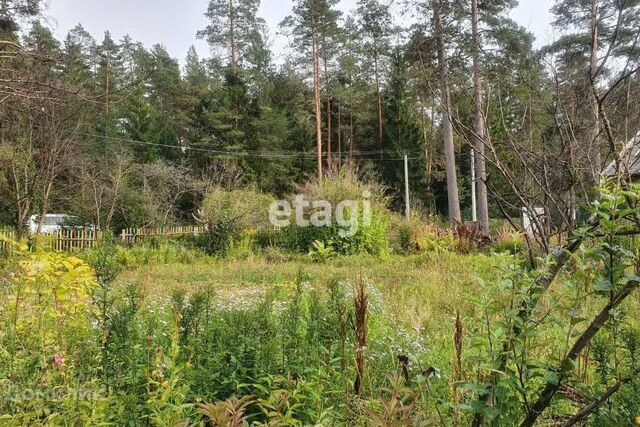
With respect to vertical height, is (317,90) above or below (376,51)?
below

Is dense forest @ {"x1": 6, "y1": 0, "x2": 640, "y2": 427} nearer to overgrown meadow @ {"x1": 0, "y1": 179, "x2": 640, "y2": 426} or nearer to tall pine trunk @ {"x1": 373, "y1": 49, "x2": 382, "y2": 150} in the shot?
overgrown meadow @ {"x1": 0, "y1": 179, "x2": 640, "y2": 426}

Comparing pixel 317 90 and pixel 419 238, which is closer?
pixel 419 238

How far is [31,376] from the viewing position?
5.54 ft

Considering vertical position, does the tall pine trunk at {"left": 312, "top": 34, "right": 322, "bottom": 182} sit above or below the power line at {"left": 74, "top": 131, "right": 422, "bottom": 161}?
above

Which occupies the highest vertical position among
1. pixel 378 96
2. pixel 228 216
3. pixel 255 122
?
pixel 378 96

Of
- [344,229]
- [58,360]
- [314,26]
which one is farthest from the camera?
[314,26]

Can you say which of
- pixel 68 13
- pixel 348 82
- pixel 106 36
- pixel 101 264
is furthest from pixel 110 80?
pixel 101 264

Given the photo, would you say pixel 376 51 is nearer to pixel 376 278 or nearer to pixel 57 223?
pixel 57 223

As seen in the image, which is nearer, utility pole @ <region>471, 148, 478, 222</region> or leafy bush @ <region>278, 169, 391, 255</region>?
utility pole @ <region>471, 148, 478, 222</region>

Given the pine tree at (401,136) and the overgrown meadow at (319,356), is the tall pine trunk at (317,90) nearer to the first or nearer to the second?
the pine tree at (401,136)

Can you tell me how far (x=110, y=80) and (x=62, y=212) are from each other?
1168 cm

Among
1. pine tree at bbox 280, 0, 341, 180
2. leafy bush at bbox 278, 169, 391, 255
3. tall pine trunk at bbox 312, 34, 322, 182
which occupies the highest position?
pine tree at bbox 280, 0, 341, 180

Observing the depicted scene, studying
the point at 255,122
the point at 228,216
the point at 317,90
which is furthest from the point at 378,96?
the point at 228,216

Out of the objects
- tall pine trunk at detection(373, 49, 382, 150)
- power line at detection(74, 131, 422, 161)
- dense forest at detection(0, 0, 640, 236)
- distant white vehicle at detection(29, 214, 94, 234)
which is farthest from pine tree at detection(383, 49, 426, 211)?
distant white vehicle at detection(29, 214, 94, 234)
